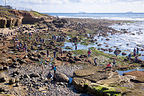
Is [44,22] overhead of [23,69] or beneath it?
overhead

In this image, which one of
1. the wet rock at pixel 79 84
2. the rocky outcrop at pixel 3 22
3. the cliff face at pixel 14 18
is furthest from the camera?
the cliff face at pixel 14 18

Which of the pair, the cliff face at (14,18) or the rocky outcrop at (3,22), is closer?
the rocky outcrop at (3,22)

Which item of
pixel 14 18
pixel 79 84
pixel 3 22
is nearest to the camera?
pixel 79 84

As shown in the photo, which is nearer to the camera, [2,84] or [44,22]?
[2,84]

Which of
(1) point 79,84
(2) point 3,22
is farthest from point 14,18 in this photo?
(1) point 79,84

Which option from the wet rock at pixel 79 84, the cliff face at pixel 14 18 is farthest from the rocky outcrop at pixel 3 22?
the wet rock at pixel 79 84

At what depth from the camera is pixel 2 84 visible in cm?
2072

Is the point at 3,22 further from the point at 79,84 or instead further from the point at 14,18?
the point at 79,84

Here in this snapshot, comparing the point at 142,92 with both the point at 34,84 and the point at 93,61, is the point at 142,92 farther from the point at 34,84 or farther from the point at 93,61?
the point at 93,61

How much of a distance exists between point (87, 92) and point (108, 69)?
8.92m

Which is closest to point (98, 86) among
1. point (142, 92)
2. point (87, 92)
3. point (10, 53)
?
point (87, 92)

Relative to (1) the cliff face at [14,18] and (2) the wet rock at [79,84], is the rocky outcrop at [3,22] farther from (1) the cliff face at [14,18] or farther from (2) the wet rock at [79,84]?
(2) the wet rock at [79,84]

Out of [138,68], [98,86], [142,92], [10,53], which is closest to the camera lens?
[142,92]

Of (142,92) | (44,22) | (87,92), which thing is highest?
(44,22)
